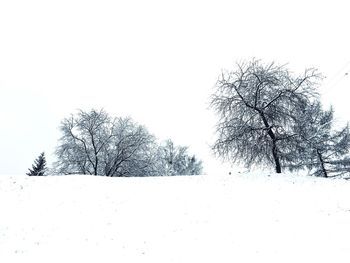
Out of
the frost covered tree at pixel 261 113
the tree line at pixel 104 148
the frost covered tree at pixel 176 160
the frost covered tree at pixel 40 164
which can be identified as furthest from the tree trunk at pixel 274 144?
the frost covered tree at pixel 40 164

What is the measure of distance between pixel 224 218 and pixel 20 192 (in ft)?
35.3

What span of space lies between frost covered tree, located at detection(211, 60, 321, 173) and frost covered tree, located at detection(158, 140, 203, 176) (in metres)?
21.7

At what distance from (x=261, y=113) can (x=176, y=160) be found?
24.4 m

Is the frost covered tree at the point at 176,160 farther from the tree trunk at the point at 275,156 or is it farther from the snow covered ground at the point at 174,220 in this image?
the snow covered ground at the point at 174,220

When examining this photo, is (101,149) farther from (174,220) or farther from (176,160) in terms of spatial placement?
(174,220)

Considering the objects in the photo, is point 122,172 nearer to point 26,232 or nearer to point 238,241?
point 26,232

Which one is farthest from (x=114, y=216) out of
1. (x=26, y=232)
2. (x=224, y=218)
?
(x=224, y=218)

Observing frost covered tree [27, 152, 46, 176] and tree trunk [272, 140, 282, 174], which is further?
frost covered tree [27, 152, 46, 176]

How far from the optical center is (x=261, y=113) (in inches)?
882

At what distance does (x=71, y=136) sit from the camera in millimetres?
35562

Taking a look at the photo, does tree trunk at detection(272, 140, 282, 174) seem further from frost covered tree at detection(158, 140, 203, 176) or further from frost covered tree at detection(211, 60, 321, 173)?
frost covered tree at detection(158, 140, 203, 176)

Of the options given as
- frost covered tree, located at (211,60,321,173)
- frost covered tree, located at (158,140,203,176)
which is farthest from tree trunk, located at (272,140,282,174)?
frost covered tree, located at (158,140,203,176)

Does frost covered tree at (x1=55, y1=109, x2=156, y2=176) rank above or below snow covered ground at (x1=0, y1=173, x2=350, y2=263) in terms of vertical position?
above

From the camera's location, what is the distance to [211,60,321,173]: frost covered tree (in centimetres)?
2228
